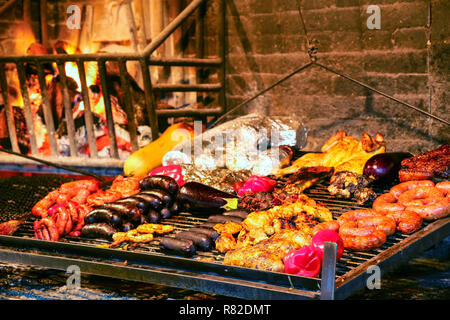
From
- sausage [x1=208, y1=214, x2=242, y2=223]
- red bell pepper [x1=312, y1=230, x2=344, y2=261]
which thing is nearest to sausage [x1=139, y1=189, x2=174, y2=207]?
sausage [x1=208, y1=214, x2=242, y2=223]

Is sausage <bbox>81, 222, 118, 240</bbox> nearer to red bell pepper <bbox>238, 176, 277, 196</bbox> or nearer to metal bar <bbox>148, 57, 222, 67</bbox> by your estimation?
red bell pepper <bbox>238, 176, 277, 196</bbox>

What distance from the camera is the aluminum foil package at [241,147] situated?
19.5ft

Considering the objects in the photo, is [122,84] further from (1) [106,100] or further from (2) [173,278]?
(2) [173,278]

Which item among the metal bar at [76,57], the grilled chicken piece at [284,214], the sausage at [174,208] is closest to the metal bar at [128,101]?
the metal bar at [76,57]

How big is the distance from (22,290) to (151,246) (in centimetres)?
125

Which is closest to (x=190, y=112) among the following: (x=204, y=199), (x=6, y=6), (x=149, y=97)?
(x=149, y=97)

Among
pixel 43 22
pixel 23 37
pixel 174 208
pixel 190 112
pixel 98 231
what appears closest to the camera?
pixel 98 231

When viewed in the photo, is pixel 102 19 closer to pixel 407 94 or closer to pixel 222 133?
pixel 222 133

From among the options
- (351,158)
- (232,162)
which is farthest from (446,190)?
(232,162)

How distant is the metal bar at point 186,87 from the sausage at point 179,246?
4.39 meters

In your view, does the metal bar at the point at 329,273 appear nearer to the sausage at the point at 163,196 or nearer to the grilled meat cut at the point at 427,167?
the sausage at the point at 163,196

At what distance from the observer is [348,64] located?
7.82 meters

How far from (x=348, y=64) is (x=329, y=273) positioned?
5.20m

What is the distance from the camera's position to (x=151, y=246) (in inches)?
171
